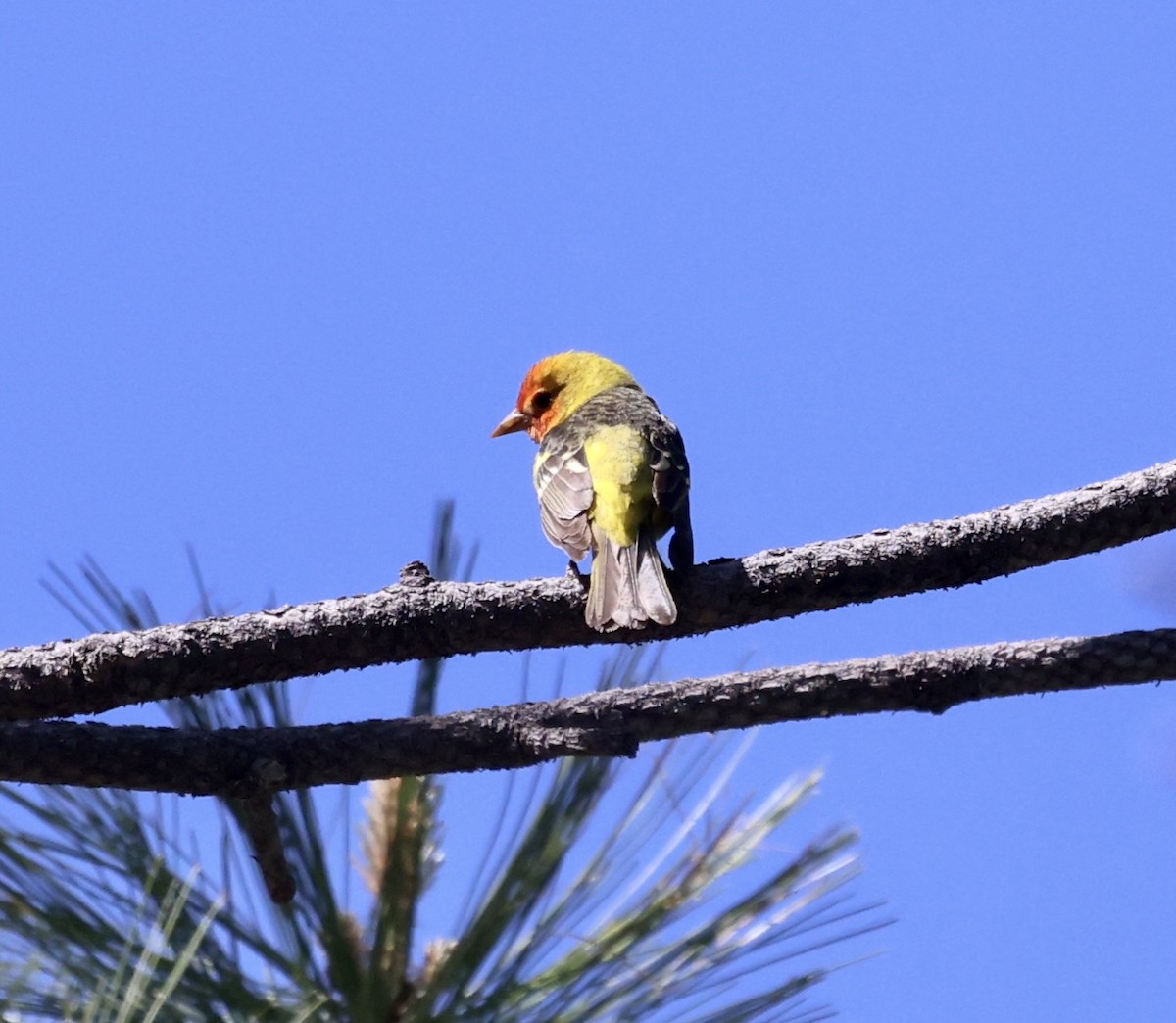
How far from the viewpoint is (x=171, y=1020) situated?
2705 millimetres

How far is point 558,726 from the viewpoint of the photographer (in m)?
2.48

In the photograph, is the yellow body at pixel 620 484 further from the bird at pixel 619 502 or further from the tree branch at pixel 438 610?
the tree branch at pixel 438 610

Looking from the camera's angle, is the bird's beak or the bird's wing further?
the bird's beak

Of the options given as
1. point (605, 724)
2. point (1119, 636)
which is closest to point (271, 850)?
point (605, 724)

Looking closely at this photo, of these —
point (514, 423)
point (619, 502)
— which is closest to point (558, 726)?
point (619, 502)

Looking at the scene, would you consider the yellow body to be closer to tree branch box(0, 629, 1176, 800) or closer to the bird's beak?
tree branch box(0, 629, 1176, 800)

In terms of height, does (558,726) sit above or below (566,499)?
below

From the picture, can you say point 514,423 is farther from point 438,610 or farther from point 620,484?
point 438,610

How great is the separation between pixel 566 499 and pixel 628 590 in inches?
37.7

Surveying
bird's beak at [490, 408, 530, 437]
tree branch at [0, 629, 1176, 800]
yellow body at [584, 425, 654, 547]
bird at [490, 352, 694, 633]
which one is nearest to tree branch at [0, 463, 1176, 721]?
tree branch at [0, 629, 1176, 800]

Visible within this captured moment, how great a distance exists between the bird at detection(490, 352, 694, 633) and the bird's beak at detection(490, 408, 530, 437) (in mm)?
894

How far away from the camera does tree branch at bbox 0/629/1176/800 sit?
2.44 metres

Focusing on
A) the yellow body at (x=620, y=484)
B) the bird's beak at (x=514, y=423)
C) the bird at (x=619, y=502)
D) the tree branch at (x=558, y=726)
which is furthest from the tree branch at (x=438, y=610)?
A: the bird's beak at (x=514, y=423)

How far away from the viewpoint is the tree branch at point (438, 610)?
Result: 2695 millimetres
